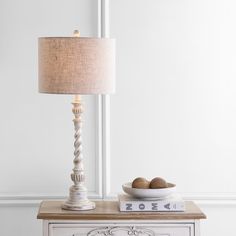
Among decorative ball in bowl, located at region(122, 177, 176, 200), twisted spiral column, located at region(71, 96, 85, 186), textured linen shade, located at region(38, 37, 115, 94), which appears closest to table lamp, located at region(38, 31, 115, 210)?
textured linen shade, located at region(38, 37, 115, 94)

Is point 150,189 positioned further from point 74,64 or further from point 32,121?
point 32,121

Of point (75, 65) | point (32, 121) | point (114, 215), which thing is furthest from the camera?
point (32, 121)

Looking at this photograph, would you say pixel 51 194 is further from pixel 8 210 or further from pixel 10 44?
pixel 10 44

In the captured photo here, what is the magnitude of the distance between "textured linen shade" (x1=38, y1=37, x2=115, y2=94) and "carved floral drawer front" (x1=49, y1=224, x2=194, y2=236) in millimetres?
557

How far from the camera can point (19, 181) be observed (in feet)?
9.71

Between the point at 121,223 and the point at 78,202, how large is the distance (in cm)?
20

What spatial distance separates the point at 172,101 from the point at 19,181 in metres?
0.81

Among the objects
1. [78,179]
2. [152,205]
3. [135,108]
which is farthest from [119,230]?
[135,108]

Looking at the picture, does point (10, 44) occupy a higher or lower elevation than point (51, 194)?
higher

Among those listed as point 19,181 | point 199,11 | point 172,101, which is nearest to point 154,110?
point 172,101

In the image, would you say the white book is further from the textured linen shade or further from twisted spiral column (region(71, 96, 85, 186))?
the textured linen shade

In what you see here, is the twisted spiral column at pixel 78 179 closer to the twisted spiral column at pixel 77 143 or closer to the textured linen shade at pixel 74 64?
the twisted spiral column at pixel 77 143

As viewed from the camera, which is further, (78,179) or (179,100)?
(179,100)

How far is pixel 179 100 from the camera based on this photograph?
2.96 meters
